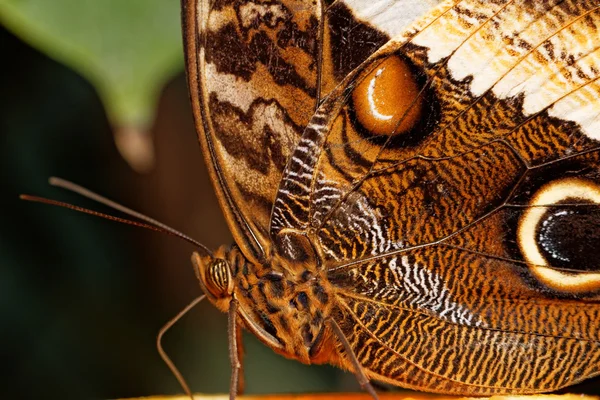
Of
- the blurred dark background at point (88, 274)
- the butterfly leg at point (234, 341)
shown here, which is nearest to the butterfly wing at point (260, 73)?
the butterfly leg at point (234, 341)

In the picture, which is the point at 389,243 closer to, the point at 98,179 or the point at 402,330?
the point at 402,330

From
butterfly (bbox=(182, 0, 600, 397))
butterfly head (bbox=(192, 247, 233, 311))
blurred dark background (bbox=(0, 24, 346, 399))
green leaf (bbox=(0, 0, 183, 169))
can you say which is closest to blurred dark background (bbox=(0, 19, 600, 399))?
blurred dark background (bbox=(0, 24, 346, 399))

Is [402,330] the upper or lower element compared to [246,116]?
lower

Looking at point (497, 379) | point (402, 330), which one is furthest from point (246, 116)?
point (497, 379)

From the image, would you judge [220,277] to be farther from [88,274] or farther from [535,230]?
[88,274]

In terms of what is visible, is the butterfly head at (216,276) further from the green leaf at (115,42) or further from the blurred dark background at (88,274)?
the blurred dark background at (88,274)

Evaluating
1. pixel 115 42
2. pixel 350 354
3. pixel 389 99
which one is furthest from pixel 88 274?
pixel 389 99

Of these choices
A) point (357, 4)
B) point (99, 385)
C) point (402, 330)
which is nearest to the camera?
point (357, 4)
